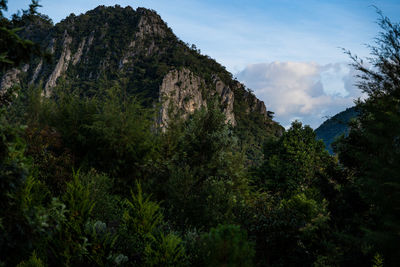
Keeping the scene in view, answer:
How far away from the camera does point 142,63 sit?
128 m

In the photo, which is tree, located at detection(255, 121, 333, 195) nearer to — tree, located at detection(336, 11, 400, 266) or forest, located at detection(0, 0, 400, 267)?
forest, located at detection(0, 0, 400, 267)

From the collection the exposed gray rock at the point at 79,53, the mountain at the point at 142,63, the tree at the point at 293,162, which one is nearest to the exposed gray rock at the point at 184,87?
the mountain at the point at 142,63

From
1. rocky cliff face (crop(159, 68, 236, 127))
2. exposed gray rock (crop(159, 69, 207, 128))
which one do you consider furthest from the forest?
rocky cliff face (crop(159, 68, 236, 127))

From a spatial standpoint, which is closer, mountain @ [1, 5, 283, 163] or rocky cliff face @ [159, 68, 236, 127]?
rocky cliff face @ [159, 68, 236, 127]

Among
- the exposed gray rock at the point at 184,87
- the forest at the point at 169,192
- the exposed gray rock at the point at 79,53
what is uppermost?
the exposed gray rock at the point at 79,53

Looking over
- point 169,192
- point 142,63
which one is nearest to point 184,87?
point 142,63

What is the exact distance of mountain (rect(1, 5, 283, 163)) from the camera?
109m

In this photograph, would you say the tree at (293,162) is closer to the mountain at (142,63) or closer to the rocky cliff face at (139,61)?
the mountain at (142,63)

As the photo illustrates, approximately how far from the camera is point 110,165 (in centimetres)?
1234

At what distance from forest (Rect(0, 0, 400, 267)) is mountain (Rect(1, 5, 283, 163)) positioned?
Answer: 270ft

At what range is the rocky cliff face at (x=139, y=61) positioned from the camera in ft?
363

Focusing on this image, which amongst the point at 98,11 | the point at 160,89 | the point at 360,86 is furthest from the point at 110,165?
the point at 98,11

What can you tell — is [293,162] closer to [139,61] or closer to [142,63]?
[142,63]

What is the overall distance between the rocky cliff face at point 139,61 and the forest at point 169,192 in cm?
8858
